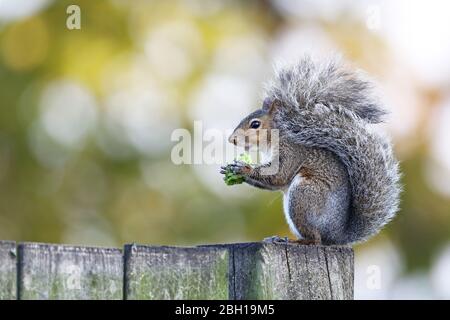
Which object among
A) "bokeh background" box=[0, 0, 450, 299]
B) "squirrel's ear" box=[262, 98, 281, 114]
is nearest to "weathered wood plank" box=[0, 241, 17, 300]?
"squirrel's ear" box=[262, 98, 281, 114]

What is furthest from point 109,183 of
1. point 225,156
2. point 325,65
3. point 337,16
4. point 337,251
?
point 337,251

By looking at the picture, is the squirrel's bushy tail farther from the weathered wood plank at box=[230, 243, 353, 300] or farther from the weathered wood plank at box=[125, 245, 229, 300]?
the weathered wood plank at box=[125, 245, 229, 300]

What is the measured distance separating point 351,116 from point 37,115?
474 cm

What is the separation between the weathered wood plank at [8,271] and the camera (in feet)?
6.42

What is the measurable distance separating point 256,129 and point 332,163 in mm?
583

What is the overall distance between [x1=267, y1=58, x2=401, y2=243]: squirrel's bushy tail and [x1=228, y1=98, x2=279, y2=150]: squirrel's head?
0.28m

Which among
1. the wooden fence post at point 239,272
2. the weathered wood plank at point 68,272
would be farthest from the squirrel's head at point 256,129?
the weathered wood plank at point 68,272

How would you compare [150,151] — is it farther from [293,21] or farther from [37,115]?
[293,21]

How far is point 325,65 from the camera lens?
11.5 feet

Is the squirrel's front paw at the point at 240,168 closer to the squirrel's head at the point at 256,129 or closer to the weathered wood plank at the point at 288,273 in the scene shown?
the squirrel's head at the point at 256,129

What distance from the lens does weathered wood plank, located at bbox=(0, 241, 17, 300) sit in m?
1.96

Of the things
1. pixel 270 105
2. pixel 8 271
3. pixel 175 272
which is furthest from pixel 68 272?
pixel 270 105

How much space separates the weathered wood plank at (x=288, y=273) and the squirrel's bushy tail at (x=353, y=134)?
77 centimetres

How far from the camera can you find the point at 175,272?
2178mm
